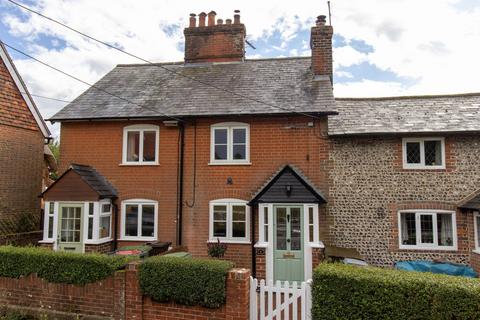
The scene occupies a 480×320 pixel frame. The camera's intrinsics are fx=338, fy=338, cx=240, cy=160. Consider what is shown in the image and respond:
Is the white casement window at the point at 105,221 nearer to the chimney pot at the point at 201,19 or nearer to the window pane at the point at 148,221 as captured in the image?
the window pane at the point at 148,221

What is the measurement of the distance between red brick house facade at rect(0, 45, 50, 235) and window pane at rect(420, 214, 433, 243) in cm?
1633

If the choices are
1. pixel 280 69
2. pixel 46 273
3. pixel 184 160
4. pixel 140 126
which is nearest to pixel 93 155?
pixel 140 126

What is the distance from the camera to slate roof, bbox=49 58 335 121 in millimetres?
13695

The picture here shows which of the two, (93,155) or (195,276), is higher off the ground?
(93,155)

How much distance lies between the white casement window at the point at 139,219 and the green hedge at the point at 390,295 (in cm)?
878

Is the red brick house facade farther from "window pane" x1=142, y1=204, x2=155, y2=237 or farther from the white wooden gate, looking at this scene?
the white wooden gate

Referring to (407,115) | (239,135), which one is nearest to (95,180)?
(239,135)

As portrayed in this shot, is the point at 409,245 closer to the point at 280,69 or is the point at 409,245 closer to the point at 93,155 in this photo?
the point at 280,69

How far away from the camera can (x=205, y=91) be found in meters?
15.2

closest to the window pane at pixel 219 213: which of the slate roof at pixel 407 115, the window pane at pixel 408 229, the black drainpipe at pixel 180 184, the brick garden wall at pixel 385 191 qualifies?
the black drainpipe at pixel 180 184

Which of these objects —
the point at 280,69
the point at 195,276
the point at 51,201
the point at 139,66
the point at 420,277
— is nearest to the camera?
the point at 420,277

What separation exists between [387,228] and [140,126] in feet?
34.8

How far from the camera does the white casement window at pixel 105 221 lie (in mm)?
13255

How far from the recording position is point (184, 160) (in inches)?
547
